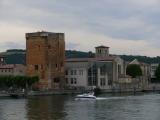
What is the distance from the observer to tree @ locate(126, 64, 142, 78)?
184 metres

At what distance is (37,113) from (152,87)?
337 ft

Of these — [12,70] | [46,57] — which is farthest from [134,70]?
[12,70]

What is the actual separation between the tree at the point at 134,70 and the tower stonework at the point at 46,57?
32473mm

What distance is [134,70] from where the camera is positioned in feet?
605

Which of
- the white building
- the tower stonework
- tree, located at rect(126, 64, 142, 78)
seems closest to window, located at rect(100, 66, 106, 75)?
the white building

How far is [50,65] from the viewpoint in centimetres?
15538

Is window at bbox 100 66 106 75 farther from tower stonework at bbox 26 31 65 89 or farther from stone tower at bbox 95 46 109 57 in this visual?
stone tower at bbox 95 46 109 57

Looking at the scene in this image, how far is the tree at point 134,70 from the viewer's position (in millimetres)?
183500

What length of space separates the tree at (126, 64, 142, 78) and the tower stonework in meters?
32.5

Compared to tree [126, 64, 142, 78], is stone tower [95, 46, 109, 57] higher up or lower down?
higher up

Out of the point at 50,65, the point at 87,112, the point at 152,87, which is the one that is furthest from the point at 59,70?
the point at 87,112

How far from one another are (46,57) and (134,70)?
127ft

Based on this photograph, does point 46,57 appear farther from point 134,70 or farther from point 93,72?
point 134,70

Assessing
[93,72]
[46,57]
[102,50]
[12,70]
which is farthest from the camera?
[102,50]
